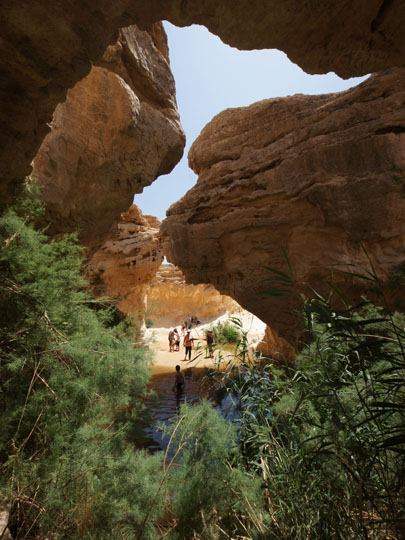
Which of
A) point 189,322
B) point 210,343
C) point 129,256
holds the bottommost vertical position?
point 210,343

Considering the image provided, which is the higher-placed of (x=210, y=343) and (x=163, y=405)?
(x=210, y=343)

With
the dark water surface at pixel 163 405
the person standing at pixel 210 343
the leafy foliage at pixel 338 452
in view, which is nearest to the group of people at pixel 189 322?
the dark water surface at pixel 163 405

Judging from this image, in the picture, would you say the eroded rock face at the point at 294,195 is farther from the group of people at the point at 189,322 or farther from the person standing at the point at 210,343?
the group of people at the point at 189,322

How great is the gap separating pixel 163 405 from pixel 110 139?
6778 mm

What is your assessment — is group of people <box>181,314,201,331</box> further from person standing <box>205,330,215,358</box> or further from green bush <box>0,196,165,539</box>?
green bush <box>0,196,165,539</box>

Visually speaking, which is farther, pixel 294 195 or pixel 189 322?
pixel 189 322

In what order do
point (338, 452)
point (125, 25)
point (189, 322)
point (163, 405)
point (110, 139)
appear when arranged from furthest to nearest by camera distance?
point (189, 322), point (163, 405), point (110, 139), point (125, 25), point (338, 452)

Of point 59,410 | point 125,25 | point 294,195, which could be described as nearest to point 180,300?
point 294,195

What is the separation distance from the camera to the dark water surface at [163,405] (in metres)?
4.43

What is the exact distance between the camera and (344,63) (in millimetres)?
3053

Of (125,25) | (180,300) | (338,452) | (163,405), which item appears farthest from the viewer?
(180,300)

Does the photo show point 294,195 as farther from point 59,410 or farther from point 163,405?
point 59,410

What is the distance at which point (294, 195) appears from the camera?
7.29m

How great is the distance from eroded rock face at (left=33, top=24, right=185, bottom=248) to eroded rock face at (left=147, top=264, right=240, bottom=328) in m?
17.9
